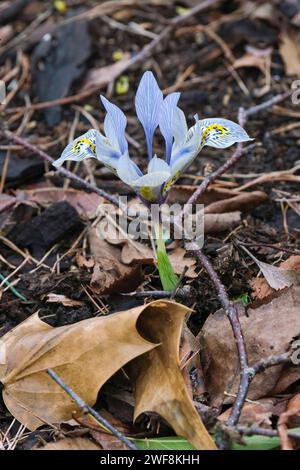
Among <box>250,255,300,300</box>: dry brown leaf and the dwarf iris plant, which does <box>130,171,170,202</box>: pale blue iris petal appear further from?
<box>250,255,300,300</box>: dry brown leaf

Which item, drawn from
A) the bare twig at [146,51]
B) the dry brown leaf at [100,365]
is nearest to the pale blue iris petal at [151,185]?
the dry brown leaf at [100,365]

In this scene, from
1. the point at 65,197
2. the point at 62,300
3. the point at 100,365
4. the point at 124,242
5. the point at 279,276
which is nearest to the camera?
the point at 100,365

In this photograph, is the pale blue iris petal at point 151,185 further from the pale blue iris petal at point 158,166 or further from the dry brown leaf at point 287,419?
the dry brown leaf at point 287,419

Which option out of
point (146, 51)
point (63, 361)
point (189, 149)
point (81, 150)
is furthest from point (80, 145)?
point (146, 51)

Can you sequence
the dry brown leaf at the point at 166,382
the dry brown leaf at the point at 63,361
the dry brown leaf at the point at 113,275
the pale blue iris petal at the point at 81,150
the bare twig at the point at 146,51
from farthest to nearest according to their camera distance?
the bare twig at the point at 146,51 → the dry brown leaf at the point at 113,275 → the pale blue iris petal at the point at 81,150 → the dry brown leaf at the point at 63,361 → the dry brown leaf at the point at 166,382

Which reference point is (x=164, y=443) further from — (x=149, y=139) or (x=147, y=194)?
(x=149, y=139)
